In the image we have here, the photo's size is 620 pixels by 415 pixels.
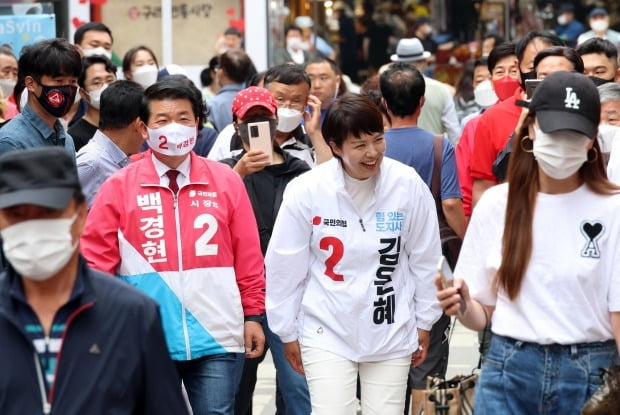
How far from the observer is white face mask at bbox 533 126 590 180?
14.6 ft

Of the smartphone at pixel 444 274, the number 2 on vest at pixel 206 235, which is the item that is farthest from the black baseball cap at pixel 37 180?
the number 2 on vest at pixel 206 235

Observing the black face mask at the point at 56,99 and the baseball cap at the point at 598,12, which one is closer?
the black face mask at the point at 56,99

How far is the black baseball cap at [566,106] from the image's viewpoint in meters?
4.48

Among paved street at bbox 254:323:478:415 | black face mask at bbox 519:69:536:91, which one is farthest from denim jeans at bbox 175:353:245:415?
paved street at bbox 254:323:478:415

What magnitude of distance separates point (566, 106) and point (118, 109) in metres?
3.25

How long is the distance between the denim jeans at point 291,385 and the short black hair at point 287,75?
5.59 ft

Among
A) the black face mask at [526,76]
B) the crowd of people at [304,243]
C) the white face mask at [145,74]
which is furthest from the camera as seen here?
the white face mask at [145,74]

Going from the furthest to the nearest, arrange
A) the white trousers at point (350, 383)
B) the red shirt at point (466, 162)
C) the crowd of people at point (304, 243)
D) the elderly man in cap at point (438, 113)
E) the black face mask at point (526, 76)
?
the elderly man in cap at point (438, 113), the red shirt at point (466, 162), the black face mask at point (526, 76), the white trousers at point (350, 383), the crowd of people at point (304, 243)

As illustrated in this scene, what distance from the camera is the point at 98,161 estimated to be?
7.03 metres

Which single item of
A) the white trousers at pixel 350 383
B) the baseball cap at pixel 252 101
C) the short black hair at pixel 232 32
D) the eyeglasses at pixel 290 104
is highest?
the short black hair at pixel 232 32

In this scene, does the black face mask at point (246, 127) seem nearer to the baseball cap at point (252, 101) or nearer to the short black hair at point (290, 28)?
the baseball cap at point (252, 101)

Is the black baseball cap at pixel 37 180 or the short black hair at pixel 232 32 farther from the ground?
the short black hair at pixel 232 32

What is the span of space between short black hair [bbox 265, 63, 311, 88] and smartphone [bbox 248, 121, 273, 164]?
0.85 meters

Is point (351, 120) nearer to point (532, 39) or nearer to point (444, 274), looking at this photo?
point (444, 274)
